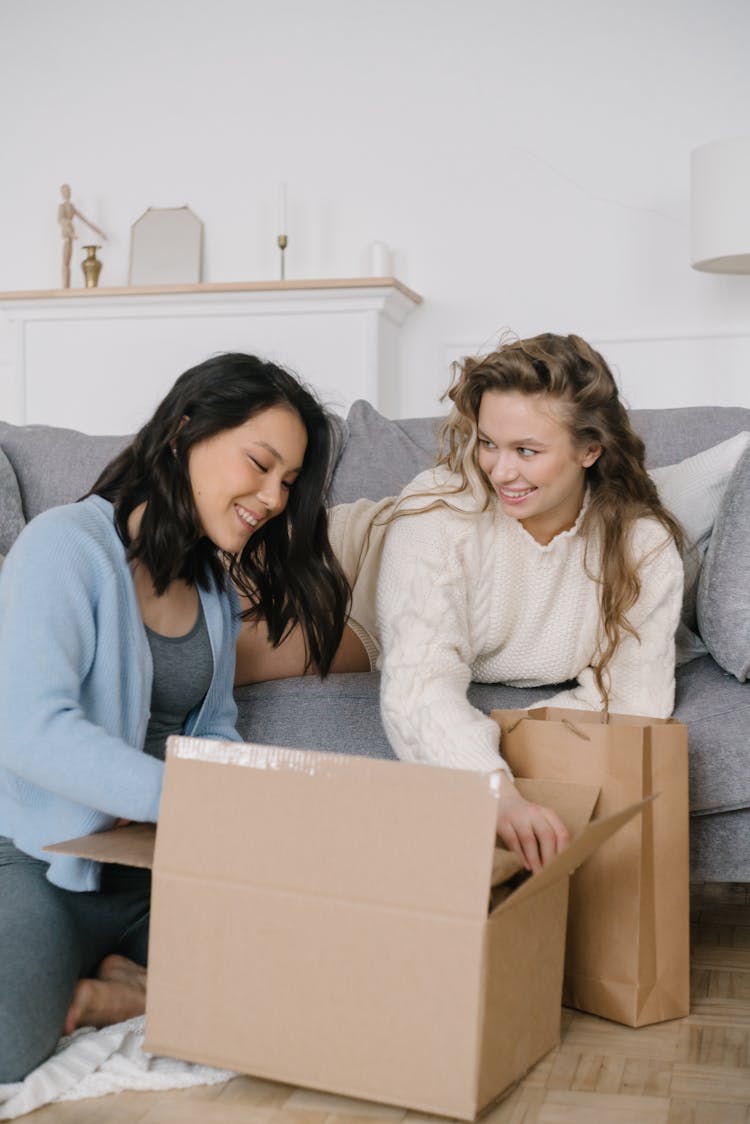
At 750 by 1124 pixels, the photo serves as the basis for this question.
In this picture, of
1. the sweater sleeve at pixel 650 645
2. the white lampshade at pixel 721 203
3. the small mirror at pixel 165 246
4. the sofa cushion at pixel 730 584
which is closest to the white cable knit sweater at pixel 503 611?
the sweater sleeve at pixel 650 645

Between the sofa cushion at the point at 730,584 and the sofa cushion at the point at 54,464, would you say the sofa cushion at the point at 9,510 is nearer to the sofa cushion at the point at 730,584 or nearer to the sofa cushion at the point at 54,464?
the sofa cushion at the point at 54,464

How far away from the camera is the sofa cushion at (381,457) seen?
232 centimetres

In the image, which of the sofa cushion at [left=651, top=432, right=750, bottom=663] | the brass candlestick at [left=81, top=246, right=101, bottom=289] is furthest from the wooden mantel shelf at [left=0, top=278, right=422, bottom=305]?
the sofa cushion at [left=651, top=432, right=750, bottom=663]

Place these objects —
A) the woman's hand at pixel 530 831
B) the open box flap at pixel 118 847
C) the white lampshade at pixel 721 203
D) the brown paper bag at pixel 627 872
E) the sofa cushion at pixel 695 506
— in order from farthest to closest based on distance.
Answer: the white lampshade at pixel 721 203
the sofa cushion at pixel 695 506
the brown paper bag at pixel 627 872
the woman's hand at pixel 530 831
the open box flap at pixel 118 847

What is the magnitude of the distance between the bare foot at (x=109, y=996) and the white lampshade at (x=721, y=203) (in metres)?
2.70

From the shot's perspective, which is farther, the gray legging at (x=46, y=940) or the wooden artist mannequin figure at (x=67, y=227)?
the wooden artist mannequin figure at (x=67, y=227)

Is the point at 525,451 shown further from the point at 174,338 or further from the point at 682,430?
the point at 174,338

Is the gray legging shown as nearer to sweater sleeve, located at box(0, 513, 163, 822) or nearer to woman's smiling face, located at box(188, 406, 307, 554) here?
sweater sleeve, located at box(0, 513, 163, 822)

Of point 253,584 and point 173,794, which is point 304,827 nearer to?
point 173,794

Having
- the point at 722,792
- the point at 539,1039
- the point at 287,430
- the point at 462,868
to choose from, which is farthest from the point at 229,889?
the point at 722,792

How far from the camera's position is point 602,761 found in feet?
4.82

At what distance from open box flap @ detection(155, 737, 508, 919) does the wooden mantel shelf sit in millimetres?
2931

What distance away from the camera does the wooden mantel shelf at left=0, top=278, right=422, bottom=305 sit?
3.97 meters

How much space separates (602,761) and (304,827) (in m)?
0.45
